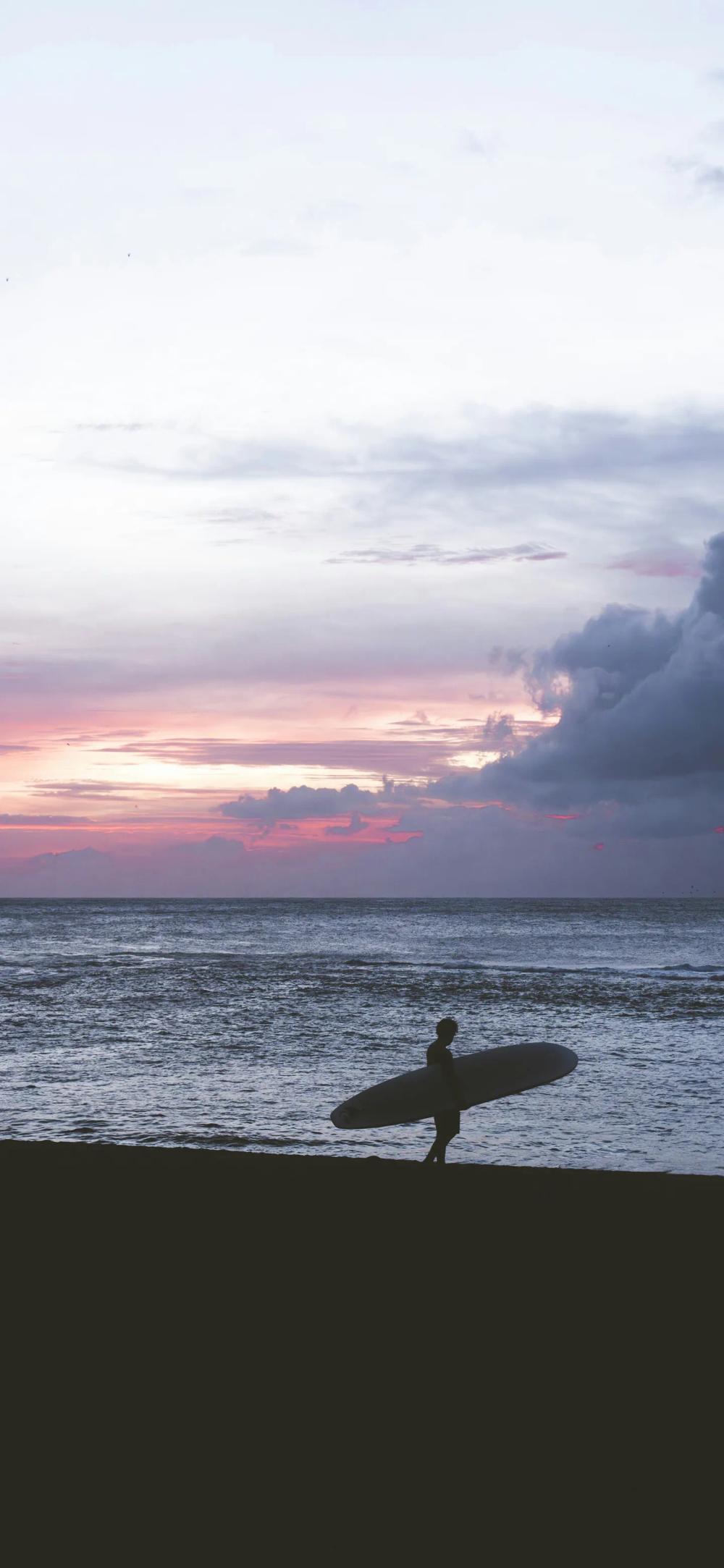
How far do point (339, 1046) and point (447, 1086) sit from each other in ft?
52.8

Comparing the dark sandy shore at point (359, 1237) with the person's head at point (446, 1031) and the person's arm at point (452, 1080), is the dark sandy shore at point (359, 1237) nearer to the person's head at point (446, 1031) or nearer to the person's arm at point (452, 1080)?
the person's arm at point (452, 1080)

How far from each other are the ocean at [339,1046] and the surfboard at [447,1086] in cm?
419

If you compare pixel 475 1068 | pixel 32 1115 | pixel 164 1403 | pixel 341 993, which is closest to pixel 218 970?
pixel 341 993

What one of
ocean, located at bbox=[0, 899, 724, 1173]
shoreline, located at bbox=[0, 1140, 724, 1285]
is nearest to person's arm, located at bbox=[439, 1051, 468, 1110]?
shoreline, located at bbox=[0, 1140, 724, 1285]

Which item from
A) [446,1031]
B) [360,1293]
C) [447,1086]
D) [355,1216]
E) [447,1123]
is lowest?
[355,1216]

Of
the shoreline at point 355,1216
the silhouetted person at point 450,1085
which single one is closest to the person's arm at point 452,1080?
the silhouetted person at point 450,1085

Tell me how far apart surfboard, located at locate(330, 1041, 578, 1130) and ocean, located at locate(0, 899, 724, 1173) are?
419 cm

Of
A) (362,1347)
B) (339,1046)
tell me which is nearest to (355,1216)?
(362,1347)

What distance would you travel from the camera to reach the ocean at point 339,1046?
15664 mm

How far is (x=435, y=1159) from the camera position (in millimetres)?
10031

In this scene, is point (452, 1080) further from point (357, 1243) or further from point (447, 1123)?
point (357, 1243)

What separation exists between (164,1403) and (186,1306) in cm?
154

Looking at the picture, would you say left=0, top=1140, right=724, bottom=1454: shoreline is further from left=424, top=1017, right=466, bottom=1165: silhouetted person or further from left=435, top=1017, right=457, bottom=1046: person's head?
left=435, top=1017, right=457, bottom=1046: person's head

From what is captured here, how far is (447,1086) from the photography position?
960cm
